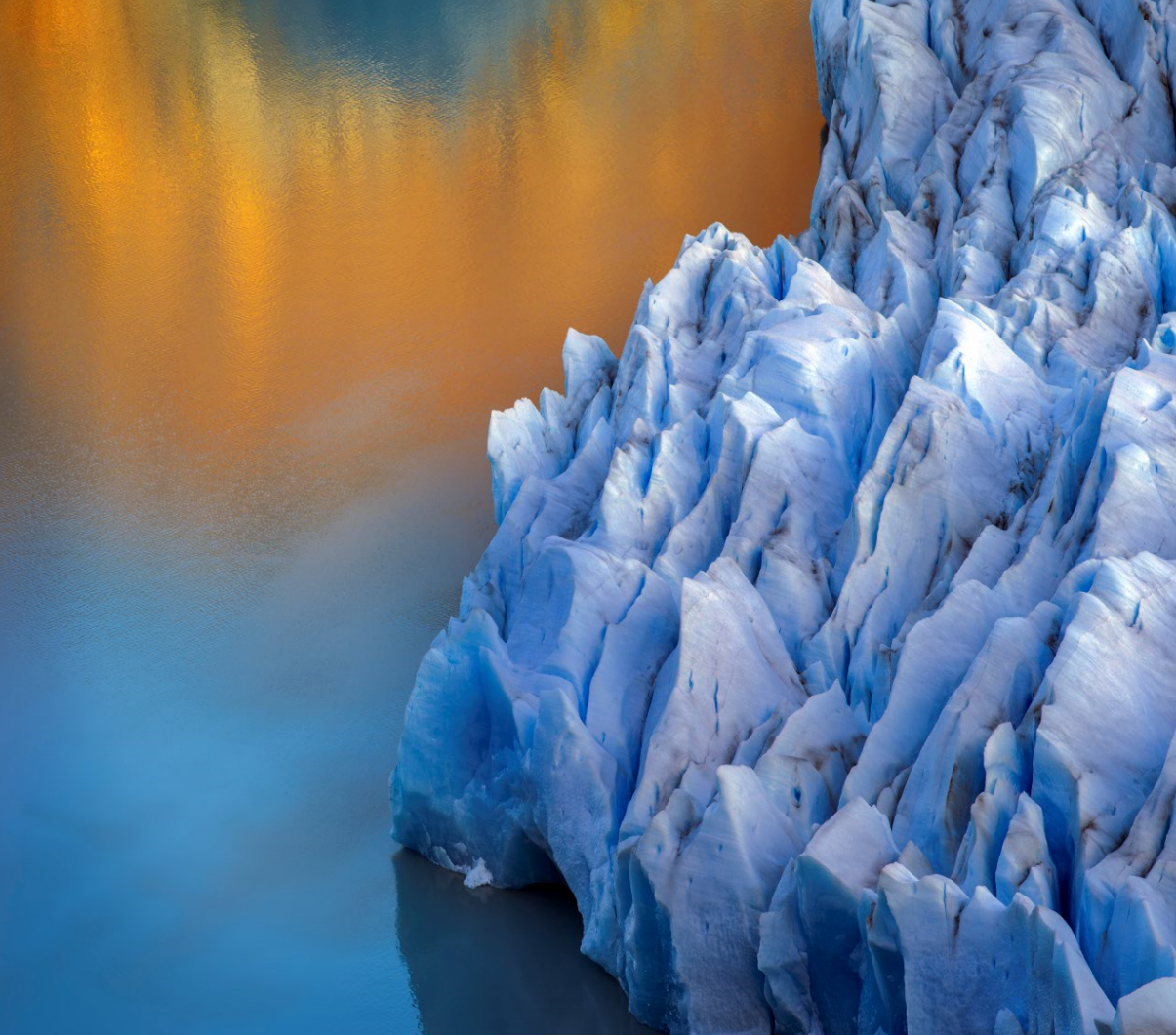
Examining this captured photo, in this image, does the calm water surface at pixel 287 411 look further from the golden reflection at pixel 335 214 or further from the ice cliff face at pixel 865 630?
the ice cliff face at pixel 865 630

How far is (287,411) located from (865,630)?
6.20 m

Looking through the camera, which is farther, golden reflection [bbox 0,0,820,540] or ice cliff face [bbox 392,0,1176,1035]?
golden reflection [bbox 0,0,820,540]

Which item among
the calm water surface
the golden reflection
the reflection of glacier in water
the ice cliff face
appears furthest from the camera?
the golden reflection

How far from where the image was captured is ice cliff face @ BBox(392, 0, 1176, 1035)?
4.19 meters

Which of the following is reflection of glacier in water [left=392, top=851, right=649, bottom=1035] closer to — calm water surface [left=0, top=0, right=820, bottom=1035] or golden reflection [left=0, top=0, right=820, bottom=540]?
calm water surface [left=0, top=0, right=820, bottom=1035]

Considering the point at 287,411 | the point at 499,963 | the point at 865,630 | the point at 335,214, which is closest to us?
the point at 865,630

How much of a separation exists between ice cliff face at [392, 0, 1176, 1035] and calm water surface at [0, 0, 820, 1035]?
2.70 ft

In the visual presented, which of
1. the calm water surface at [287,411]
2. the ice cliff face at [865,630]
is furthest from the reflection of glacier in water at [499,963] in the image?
the ice cliff face at [865,630]

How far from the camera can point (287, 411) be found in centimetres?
1052

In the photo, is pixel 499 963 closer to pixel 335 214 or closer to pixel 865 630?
pixel 865 630

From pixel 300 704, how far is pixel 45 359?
5660 millimetres

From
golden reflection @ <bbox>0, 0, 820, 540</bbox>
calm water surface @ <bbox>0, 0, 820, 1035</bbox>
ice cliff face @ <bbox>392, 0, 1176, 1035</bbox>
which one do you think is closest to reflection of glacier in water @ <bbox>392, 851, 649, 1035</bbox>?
calm water surface @ <bbox>0, 0, 820, 1035</bbox>

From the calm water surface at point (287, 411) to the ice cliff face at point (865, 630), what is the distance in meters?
0.82

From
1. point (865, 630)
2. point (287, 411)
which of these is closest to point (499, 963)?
point (865, 630)
